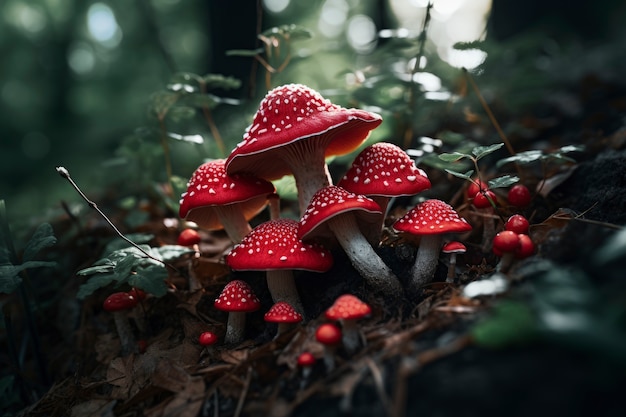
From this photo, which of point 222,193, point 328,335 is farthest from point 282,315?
point 222,193

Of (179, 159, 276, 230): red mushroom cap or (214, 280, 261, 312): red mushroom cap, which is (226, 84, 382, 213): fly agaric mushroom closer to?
(179, 159, 276, 230): red mushroom cap

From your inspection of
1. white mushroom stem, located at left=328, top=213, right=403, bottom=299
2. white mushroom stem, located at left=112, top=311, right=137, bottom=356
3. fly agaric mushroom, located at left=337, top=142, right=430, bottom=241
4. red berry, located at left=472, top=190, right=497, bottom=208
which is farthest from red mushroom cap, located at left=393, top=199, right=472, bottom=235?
white mushroom stem, located at left=112, top=311, right=137, bottom=356

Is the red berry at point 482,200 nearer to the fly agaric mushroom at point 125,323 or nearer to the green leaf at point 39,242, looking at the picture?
the fly agaric mushroom at point 125,323

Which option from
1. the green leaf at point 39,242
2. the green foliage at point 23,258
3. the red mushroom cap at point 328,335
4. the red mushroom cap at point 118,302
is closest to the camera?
the red mushroom cap at point 328,335

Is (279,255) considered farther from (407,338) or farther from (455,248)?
(455,248)

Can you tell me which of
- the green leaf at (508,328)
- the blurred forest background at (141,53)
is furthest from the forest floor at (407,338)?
the blurred forest background at (141,53)

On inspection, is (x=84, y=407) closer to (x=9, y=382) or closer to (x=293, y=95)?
(x=9, y=382)
